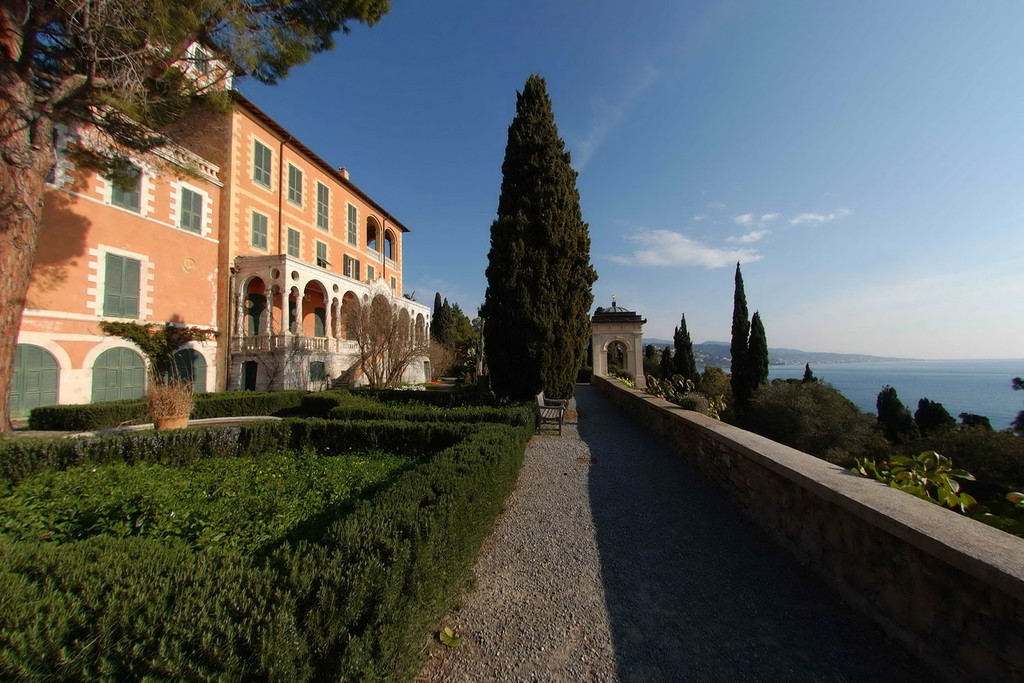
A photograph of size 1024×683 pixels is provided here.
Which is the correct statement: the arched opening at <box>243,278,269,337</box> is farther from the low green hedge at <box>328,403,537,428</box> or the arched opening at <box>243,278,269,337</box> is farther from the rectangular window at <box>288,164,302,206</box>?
the low green hedge at <box>328,403,537,428</box>

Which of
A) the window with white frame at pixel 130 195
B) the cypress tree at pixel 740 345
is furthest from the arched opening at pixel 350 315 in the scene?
the cypress tree at pixel 740 345

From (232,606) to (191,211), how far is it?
63.6 ft

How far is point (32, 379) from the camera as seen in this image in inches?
455

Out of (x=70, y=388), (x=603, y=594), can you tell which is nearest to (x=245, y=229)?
(x=70, y=388)

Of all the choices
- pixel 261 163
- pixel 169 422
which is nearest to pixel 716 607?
pixel 169 422

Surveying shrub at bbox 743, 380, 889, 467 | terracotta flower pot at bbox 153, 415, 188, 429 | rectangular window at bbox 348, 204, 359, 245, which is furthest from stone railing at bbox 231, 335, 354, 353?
shrub at bbox 743, 380, 889, 467

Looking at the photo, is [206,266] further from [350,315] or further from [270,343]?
[350,315]

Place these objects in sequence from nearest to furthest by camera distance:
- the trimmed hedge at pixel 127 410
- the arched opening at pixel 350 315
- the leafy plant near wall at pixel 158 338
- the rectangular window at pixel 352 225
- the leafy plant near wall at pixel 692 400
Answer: the trimmed hedge at pixel 127 410 → the leafy plant near wall at pixel 158 338 → the leafy plant near wall at pixel 692 400 → the arched opening at pixel 350 315 → the rectangular window at pixel 352 225

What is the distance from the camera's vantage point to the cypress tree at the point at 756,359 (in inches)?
854

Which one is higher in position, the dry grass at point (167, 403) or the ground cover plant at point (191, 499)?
the dry grass at point (167, 403)

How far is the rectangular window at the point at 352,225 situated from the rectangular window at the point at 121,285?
11743 mm

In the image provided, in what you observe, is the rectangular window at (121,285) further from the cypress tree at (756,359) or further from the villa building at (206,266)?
the cypress tree at (756,359)

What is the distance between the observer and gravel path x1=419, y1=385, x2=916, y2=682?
241cm

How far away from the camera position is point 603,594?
3172mm
